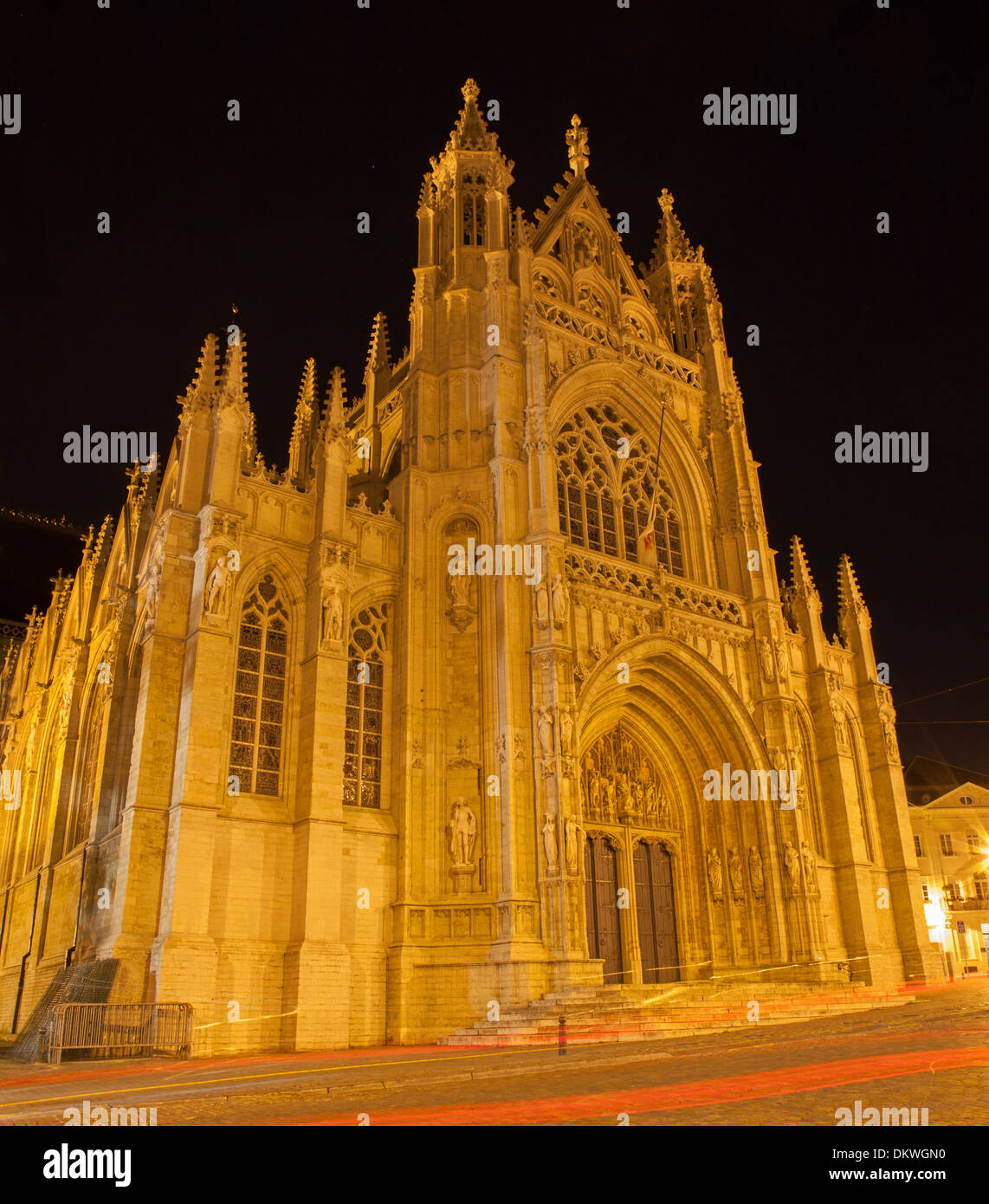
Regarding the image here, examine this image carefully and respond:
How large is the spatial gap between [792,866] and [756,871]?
0.91 m

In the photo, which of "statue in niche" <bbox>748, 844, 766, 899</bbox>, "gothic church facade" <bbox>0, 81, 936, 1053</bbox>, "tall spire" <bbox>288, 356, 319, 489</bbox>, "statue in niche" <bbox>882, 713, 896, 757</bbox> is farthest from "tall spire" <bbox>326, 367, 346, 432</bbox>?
"statue in niche" <bbox>882, 713, 896, 757</bbox>

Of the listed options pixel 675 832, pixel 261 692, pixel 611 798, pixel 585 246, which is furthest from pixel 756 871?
pixel 585 246

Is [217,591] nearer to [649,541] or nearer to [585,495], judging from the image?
[585,495]

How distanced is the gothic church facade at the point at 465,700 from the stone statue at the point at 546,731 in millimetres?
53

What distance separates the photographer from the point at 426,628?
73.5ft

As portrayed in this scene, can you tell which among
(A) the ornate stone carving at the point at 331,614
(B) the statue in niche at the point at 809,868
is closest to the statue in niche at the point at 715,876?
(B) the statue in niche at the point at 809,868

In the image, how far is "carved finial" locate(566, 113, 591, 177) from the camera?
1288 inches

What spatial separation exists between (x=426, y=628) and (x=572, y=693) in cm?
374

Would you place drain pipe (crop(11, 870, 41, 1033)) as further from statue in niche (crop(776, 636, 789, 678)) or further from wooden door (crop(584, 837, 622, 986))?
statue in niche (crop(776, 636, 789, 678))

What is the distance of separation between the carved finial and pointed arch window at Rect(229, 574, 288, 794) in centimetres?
1995

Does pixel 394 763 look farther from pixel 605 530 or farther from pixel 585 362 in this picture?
pixel 585 362

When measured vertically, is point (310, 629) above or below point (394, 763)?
above
